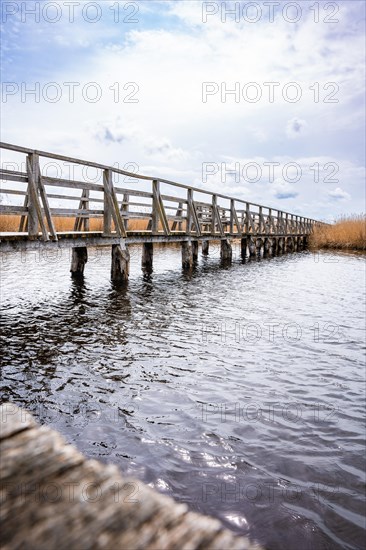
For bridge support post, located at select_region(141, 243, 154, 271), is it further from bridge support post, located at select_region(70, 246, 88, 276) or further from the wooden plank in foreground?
the wooden plank in foreground

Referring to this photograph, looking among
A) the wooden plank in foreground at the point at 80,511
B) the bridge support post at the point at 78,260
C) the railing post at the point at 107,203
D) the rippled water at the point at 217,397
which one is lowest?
the rippled water at the point at 217,397

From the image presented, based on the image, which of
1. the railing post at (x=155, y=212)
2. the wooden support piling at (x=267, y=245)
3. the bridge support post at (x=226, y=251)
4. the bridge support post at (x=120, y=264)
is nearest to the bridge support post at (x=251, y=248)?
the wooden support piling at (x=267, y=245)

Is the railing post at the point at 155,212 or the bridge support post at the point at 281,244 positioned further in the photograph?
the bridge support post at the point at 281,244

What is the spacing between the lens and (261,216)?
25.1 meters

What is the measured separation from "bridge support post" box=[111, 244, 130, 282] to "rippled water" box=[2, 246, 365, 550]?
2647 millimetres

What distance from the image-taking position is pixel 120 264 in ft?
37.7

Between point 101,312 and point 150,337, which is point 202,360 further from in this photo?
point 101,312

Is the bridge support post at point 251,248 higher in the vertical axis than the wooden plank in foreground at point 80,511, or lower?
higher

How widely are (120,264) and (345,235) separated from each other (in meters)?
22.2

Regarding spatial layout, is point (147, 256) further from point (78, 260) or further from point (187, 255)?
point (78, 260)

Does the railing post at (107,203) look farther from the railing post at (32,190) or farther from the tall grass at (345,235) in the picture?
the tall grass at (345,235)

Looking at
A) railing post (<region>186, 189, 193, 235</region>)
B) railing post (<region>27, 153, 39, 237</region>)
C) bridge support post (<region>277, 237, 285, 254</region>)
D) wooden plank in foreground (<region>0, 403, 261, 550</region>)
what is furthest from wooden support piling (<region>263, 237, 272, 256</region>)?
wooden plank in foreground (<region>0, 403, 261, 550</region>)

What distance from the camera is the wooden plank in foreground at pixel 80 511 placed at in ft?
2.26

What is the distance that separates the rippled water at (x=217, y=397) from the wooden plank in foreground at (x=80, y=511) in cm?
201
